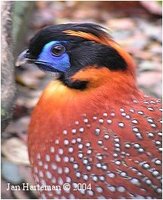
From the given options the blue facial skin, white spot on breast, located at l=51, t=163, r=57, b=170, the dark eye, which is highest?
the dark eye

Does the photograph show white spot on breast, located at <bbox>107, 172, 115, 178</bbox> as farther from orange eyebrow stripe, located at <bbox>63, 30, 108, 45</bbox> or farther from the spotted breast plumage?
orange eyebrow stripe, located at <bbox>63, 30, 108, 45</bbox>

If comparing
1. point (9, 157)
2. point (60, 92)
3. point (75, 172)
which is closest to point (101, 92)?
point (60, 92)

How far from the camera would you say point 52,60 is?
8.62 ft

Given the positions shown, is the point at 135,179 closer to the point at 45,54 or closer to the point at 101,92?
the point at 101,92

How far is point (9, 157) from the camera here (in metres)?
3.46

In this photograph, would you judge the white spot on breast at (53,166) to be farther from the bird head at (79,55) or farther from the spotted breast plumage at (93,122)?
the bird head at (79,55)

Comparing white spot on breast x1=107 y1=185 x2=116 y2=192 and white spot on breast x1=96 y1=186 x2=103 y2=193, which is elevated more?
white spot on breast x1=107 y1=185 x2=116 y2=192

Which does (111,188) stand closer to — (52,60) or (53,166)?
(53,166)

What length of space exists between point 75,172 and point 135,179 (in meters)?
0.24

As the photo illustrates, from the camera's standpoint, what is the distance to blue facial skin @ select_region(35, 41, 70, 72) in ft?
8.48

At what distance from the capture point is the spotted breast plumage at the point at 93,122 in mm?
2529

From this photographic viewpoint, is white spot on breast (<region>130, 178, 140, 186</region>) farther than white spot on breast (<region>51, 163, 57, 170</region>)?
No

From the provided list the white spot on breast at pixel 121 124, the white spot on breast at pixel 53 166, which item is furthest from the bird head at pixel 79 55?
the white spot on breast at pixel 53 166

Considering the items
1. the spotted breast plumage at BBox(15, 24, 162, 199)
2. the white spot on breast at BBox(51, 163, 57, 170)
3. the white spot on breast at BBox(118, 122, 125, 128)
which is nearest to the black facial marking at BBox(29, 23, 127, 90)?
the spotted breast plumage at BBox(15, 24, 162, 199)
